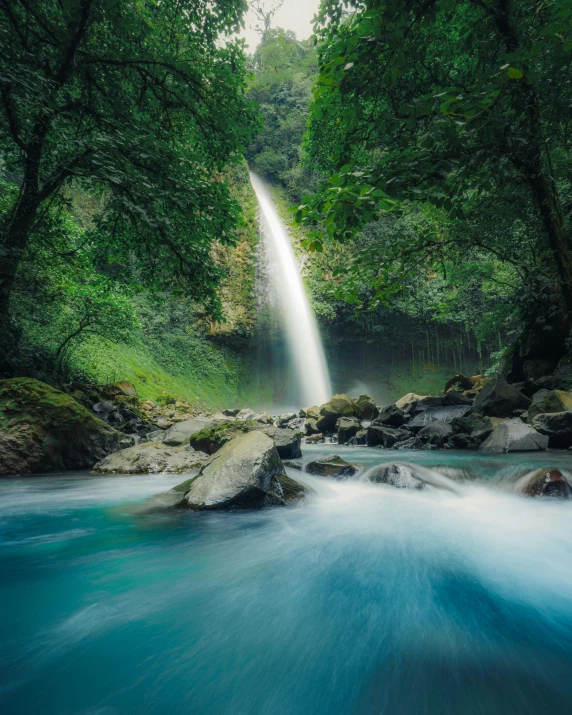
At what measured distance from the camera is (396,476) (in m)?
4.96

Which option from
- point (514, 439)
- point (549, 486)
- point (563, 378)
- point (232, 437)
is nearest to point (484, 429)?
point (514, 439)

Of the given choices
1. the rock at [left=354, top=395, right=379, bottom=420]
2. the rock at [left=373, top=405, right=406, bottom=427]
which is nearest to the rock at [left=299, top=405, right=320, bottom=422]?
the rock at [left=354, top=395, right=379, bottom=420]

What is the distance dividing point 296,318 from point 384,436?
52.1ft

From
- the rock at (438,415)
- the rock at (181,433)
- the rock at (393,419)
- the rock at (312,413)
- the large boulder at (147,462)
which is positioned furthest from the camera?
the rock at (312,413)

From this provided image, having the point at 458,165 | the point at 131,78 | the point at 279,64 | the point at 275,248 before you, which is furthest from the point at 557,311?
the point at 279,64

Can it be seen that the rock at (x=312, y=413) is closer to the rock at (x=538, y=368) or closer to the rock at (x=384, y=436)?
the rock at (x=384, y=436)

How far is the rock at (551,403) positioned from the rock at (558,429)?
0.82ft

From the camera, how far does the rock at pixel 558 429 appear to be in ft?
20.6

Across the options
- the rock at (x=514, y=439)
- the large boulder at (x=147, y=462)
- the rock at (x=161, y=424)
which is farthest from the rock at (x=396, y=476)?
the rock at (x=161, y=424)

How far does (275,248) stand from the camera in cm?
2520

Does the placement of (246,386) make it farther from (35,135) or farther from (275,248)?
(35,135)

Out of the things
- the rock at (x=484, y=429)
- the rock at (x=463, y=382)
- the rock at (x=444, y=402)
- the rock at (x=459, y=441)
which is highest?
the rock at (x=463, y=382)

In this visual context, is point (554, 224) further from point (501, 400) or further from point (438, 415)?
point (438, 415)

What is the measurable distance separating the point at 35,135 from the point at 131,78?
2119mm
